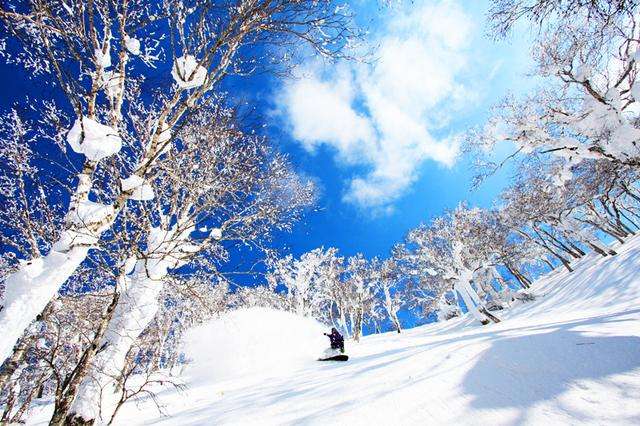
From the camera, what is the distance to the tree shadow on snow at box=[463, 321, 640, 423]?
9.09 ft

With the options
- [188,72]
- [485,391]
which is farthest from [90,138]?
[485,391]

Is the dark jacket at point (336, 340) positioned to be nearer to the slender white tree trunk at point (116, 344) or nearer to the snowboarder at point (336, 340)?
the snowboarder at point (336, 340)

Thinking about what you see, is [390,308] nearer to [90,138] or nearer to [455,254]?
[455,254]

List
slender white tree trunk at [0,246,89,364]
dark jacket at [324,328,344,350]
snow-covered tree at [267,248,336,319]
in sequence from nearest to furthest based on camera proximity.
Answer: slender white tree trunk at [0,246,89,364] → dark jacket at [324,328,344,350] → snow-covered tree at [267,248,336,319]

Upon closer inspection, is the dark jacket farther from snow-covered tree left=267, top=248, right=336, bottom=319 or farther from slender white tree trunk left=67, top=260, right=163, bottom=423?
snow-covered tree left=267, top=248, right=336, bottom=319

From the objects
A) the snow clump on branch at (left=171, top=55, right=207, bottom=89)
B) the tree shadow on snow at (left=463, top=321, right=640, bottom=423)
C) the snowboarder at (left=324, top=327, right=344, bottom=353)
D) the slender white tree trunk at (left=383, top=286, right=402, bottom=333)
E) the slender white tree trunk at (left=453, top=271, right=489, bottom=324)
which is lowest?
the tree shadow on snow at (left=463, top=321, right=640, bottom=423)

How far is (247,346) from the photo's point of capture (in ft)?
38.2

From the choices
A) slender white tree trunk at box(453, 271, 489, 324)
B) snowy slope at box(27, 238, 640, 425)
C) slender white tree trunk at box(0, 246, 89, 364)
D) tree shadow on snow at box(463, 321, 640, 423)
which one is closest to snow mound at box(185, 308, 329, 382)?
snowy slope at box(27, 238, 640, 425)

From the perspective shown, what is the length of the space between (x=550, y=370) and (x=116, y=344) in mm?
6700

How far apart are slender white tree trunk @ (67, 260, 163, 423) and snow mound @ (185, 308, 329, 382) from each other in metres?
5.09

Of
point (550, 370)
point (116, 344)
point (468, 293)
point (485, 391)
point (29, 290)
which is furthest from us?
point (468, 293)

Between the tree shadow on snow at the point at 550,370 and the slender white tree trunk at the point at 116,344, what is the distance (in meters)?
5.02

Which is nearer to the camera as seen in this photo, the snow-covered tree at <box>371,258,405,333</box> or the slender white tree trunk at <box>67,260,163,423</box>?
the slender white tree trunk at <box>67,260,163,423</box>

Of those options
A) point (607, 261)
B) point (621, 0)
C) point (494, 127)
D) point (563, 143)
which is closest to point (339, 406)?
point (621, 0)
